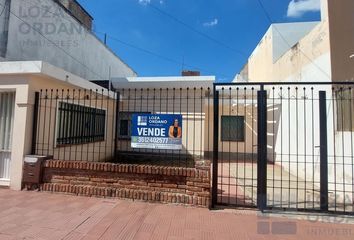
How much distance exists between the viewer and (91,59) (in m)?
15.8

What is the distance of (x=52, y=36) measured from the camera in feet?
40.7

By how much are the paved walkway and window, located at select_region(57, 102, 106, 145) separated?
8.61 feet

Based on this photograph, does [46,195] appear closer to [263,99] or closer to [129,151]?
[263,99]

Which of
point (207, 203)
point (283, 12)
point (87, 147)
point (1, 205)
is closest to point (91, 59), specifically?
point (87, 147)

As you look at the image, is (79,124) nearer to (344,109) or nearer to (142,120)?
(142,120)

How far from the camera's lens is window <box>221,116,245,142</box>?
42.0 ft

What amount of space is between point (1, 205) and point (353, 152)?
25.1ft

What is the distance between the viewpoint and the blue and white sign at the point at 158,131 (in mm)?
5551

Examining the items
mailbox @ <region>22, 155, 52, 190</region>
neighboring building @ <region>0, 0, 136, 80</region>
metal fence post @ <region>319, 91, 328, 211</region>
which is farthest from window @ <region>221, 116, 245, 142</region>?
mailbox @ <region>22, 155, 52, 190</region>

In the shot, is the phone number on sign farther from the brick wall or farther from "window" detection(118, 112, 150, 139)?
"window" detection(118, 112, 150, 139)

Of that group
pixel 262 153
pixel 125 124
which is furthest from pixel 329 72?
pixel 125 124

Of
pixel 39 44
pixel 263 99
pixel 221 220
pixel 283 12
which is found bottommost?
pixel 221 220

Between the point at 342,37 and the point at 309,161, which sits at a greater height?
the point at 342,37

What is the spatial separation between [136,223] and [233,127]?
964 centimetres
